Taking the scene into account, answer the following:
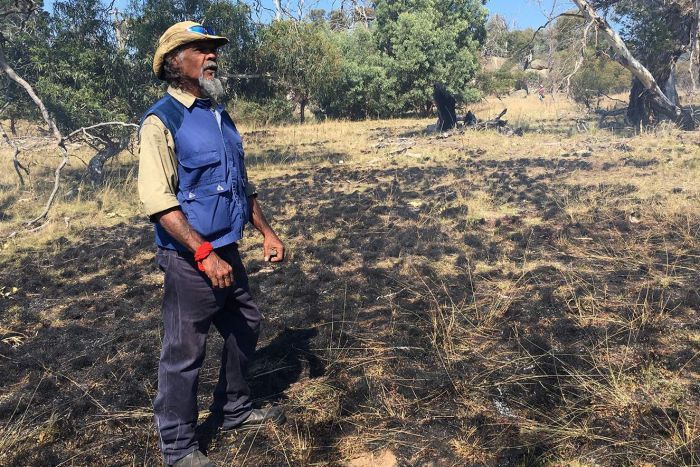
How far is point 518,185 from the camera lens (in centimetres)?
812

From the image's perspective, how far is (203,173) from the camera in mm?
2098

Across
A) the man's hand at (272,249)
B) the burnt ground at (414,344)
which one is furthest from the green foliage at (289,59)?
the man's hand at (272,249)

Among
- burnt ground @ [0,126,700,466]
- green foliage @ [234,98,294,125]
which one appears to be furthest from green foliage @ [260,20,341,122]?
green foliage @ [234,98,294,125]

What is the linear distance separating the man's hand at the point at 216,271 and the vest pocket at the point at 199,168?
1.09 feet

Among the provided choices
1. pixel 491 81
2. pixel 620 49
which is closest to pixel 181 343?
pixel 620 49

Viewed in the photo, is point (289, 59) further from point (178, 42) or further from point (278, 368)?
point (178, 42)

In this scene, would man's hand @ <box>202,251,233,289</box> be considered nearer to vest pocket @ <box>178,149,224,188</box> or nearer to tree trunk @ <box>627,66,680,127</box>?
vest pocket @ <box>178,149,224,188</box>

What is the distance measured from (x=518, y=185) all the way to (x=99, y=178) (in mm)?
8158

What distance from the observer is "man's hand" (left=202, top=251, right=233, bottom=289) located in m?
1.99

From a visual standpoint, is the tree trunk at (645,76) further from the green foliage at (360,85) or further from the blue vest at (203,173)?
the blue vest at (203,173)

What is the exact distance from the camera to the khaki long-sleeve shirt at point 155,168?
1.93m

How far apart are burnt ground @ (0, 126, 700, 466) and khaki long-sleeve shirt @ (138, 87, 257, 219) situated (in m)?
1.28

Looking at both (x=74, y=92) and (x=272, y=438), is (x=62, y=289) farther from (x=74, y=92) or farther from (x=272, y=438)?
(x=74, y=92)

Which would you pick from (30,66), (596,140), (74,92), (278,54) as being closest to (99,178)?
(74,92)
